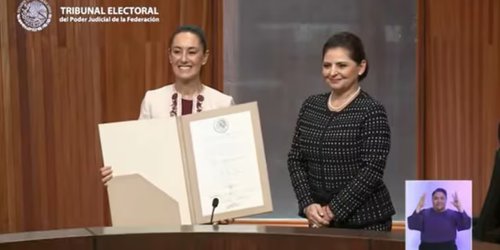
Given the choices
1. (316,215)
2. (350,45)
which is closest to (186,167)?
(316,215)

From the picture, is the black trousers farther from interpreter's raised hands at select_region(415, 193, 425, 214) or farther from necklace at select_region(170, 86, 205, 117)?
necklace at select_region(170, 86, 205, 117)

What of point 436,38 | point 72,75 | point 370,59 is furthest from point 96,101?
point 436,38

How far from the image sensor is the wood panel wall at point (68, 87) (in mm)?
4395

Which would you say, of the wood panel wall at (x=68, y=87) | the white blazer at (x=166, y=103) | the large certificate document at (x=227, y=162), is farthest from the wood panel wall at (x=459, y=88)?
the large certificate document at (x=227, y=162)

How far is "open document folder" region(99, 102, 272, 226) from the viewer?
230 centimetres

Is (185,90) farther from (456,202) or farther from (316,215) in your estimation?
(456,202)

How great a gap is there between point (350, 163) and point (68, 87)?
2.39m

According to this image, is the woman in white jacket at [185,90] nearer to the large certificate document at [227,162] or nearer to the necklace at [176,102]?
the necklace at [176,102]

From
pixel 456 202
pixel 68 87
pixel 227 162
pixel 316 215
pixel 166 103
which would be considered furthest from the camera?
pixel 68 87

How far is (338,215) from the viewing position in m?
2.39

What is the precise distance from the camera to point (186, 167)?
2.32 metres

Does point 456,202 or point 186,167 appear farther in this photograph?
point 186,167

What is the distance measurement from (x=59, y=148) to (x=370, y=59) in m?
1.80

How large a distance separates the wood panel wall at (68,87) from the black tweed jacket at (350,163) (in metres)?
2.03
